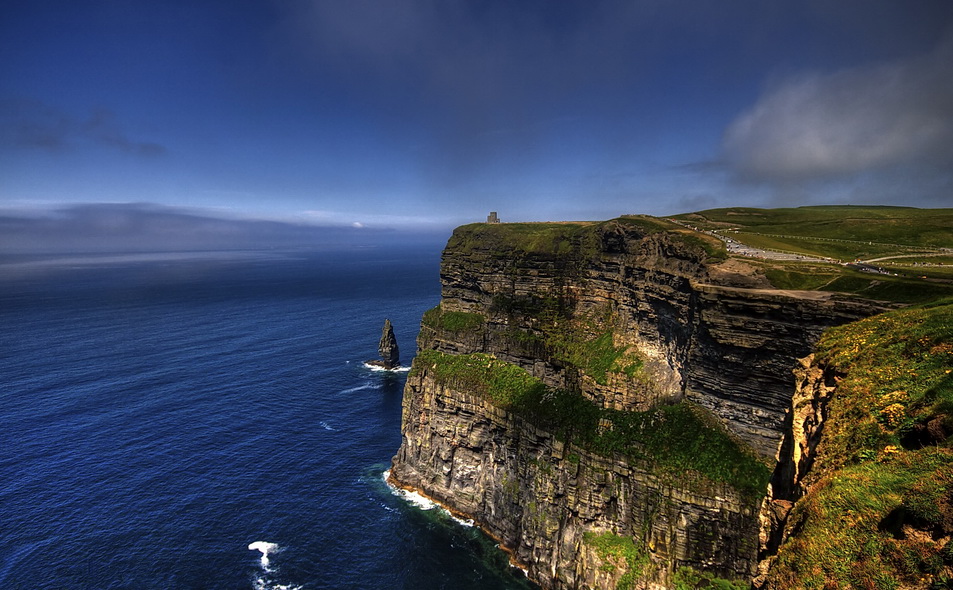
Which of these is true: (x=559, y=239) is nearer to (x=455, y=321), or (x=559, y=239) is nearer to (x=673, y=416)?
(x=455, y=321)

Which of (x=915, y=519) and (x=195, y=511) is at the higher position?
(x=915, y=519)

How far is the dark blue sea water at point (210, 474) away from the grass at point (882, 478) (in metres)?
40.8

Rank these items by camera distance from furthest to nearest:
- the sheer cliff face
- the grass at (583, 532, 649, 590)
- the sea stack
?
the sea stack, the grass at (583, 532, 649, 590), the sheer cliff face

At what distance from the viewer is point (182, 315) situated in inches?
6235

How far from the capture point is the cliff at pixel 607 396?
34.7m

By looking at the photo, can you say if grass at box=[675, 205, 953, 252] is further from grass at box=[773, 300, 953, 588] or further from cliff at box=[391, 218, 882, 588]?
grass at box=[773, 300, 953, 588]

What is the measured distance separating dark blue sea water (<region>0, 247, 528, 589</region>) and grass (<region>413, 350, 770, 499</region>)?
16.6 meters

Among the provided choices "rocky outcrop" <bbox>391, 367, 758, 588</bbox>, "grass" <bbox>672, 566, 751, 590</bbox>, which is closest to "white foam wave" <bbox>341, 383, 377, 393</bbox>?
"rocky outcrop" <bbox>391, 367, 758, 588</bbox>

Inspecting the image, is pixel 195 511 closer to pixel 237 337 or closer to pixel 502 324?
pixel 502 324

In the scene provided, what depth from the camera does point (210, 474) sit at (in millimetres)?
62438

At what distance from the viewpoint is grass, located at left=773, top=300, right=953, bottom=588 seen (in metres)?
9.91

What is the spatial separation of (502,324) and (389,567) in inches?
1284

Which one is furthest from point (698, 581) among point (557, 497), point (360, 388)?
point (360, 388)

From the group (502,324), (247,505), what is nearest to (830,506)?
(502,324)
